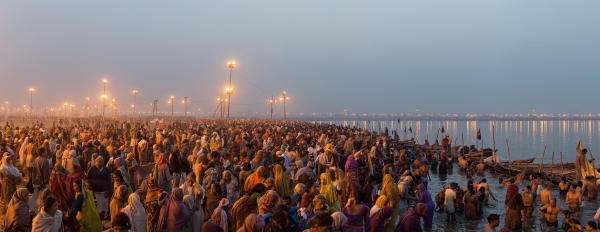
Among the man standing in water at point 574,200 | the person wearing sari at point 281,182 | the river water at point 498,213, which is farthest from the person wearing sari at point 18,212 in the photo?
the man standing in water at point 574,200

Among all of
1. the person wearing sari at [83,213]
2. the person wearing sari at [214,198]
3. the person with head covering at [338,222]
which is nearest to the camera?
the person with head covering at [338,222]

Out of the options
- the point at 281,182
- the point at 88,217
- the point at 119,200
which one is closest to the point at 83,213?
the point at 88,217

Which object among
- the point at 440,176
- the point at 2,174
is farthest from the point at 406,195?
the point at 440,176

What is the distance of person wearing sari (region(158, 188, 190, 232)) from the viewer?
5.87 m

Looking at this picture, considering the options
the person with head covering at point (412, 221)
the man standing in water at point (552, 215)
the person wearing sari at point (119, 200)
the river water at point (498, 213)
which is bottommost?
the river water at point (498, 213)

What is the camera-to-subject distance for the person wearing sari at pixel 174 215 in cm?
587

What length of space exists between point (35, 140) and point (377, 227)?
14706 mm

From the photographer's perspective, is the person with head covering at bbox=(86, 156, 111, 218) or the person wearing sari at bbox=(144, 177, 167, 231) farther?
the person with head covering at bbox=(86, 156, 111, 218)

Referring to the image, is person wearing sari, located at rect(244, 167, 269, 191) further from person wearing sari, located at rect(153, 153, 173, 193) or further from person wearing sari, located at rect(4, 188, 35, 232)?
person wearing sari, located at rect(4, 188, 35, 232)

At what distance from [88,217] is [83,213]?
8cm

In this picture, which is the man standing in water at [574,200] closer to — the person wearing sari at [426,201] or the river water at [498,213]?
the river water at [498,213]

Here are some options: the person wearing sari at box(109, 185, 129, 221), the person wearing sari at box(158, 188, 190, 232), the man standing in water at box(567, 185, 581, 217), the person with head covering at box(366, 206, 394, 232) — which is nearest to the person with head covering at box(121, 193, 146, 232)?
the person wearing sari at box(158, 188, 190, 232)

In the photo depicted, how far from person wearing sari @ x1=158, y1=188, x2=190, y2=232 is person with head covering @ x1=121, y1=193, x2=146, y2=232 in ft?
1.09

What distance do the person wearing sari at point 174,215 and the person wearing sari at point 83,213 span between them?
0.95m
